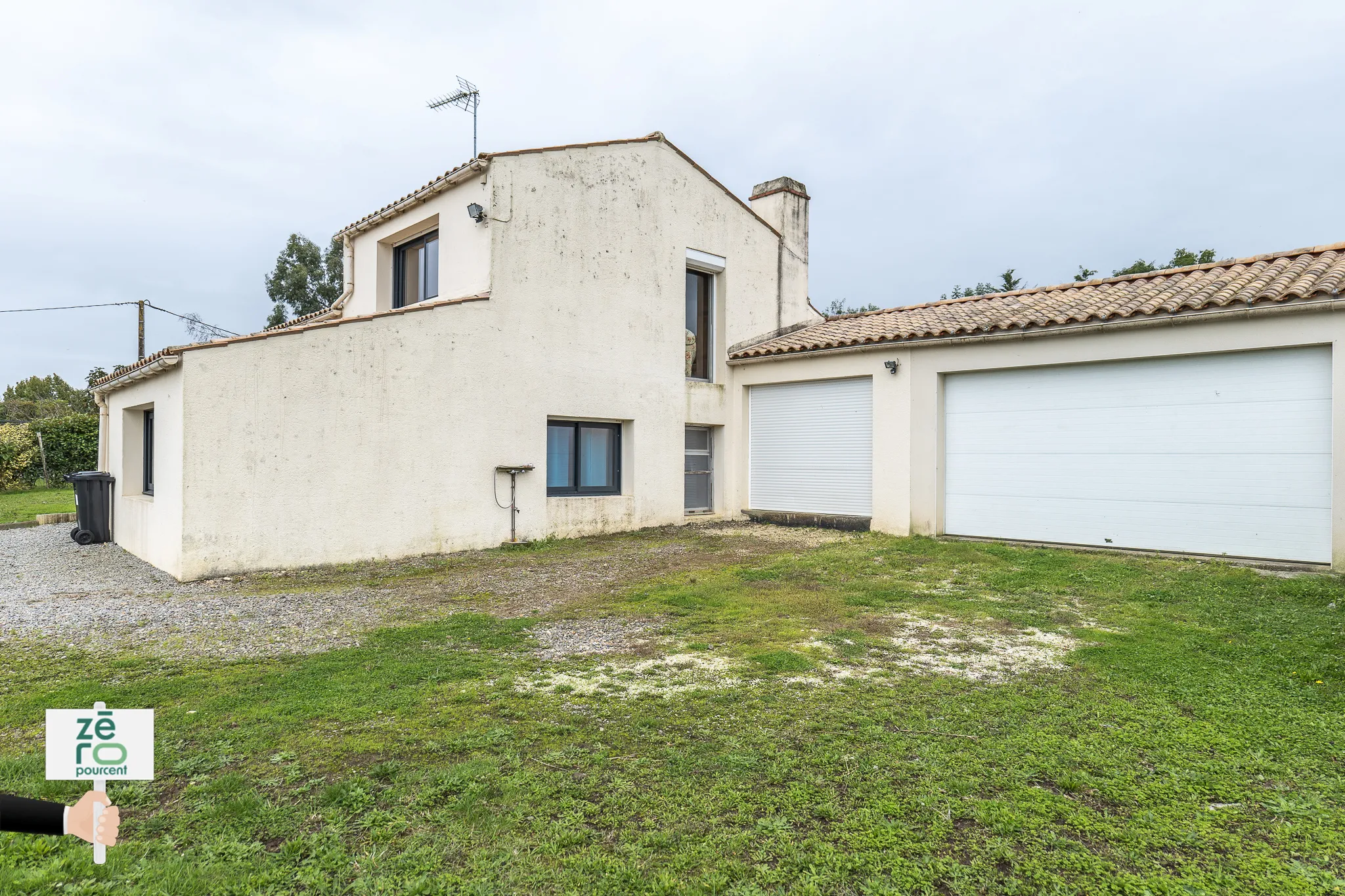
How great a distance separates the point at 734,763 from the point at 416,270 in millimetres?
12666

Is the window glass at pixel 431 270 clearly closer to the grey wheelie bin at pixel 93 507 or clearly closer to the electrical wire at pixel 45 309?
the grey wheelie bin at pixel 93 507

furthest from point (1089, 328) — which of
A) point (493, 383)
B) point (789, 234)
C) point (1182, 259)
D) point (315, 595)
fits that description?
point (1182, 259)

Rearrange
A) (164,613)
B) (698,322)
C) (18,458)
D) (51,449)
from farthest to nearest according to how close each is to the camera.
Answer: (51,449) < (18,458) < (698,322) < (164,613)

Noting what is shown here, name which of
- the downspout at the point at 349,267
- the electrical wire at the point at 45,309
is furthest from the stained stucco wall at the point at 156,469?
the electrical wire at the point at 45,309

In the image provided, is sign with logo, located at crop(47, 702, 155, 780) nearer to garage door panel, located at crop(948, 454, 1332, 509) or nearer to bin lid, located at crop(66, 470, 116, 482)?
garage door panel, located at crop(948, 454, 1332, 509)

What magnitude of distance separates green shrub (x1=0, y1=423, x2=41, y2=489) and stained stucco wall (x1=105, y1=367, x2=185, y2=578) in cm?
1195

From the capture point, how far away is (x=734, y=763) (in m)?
3.45

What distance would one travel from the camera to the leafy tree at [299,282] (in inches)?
1393

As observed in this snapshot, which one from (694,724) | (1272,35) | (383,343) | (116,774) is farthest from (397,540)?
(1272,35)

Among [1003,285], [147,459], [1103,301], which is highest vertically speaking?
[1003,285]

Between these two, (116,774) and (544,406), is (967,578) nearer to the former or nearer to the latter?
(544,406)

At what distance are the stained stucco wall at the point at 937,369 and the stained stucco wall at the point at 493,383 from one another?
2134 millimetres

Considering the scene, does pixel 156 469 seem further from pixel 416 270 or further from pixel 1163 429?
pixel 1163 429

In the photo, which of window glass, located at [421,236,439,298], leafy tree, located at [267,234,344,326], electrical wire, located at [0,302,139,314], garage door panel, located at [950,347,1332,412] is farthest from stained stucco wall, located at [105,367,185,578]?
leafy tree, located at [267,234,344,326]
